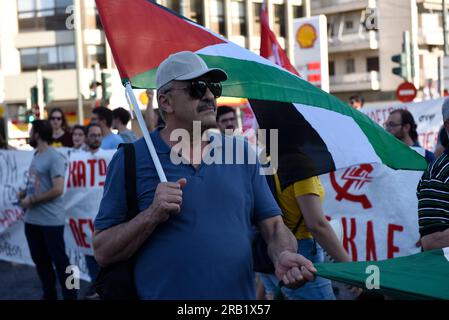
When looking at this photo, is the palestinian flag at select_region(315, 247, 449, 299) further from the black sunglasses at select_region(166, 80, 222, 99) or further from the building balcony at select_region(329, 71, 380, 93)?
the building balcony at select_region(329, 71, 380, 93)

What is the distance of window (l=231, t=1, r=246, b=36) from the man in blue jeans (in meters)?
38.8

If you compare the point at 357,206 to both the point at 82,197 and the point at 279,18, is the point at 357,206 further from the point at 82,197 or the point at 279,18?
the point at 279,18

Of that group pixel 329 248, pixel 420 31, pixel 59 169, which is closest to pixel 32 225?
pixel 59 169

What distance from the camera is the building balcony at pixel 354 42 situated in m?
51.1

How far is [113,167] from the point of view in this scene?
315 centimetres

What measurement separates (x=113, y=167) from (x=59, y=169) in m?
4.71

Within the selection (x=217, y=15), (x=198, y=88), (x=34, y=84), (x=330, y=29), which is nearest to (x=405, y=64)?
(x=198, y=88)

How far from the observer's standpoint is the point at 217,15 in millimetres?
45406

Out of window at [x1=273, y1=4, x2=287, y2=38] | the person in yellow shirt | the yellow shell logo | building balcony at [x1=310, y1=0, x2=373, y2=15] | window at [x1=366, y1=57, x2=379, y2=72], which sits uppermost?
building balcony at [x1=310, y1=0, x2=373, y2=15]

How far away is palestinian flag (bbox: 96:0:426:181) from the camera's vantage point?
3953mm

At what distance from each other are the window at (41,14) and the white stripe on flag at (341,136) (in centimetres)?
4052

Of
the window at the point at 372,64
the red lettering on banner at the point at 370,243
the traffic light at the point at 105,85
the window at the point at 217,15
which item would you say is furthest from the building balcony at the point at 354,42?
the red lettering on banner at the point at 370,243

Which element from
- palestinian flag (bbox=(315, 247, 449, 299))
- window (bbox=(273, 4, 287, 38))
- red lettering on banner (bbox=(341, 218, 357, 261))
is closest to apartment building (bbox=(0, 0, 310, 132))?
window (bbox=(273, 4, 287, 38))

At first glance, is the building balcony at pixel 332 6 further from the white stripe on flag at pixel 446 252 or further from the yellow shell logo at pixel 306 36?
the white stripe on flag at pixel 446 252
